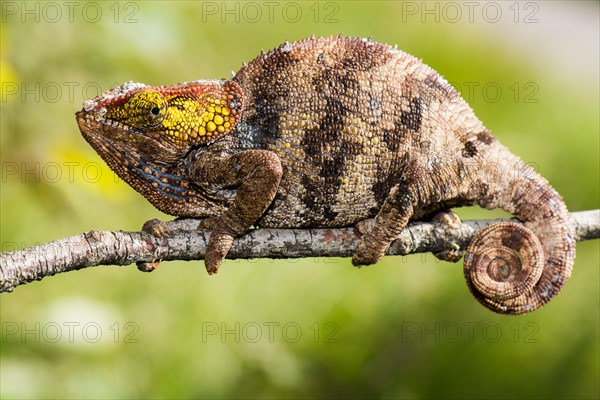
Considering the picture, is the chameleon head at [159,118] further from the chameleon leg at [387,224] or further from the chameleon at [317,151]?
the chameleon leg at [387,224]

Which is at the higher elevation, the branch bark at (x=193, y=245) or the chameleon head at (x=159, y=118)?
the chameleon head at (x=159, y=118)

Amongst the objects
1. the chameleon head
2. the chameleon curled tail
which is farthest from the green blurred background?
the chameleon curled tail

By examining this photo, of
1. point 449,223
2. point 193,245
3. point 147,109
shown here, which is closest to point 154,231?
point 193,245

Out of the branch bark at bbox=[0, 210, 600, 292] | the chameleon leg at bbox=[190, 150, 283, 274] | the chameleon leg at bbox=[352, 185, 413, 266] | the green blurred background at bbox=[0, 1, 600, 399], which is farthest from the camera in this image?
the green blurred background at bbox=[0, 1, 600, 399]

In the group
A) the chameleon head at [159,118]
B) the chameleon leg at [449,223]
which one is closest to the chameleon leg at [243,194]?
the chameleon head at [159,118]

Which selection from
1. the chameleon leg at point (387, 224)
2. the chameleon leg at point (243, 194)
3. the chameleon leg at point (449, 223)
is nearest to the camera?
the chameleon leg at point (243, 194)

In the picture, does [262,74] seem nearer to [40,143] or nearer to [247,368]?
[40,143]

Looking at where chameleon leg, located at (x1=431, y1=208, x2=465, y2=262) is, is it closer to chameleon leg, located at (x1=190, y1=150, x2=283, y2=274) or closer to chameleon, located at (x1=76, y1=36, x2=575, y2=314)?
chameleon, located at (x1=76, y1=36, x2=575, y2=314)
